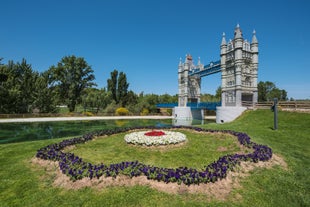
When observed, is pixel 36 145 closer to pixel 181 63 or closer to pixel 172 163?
pixel 172 163

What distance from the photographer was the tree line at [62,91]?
32.5 metres

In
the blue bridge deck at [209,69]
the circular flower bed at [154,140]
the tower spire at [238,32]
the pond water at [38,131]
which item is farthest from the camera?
the blue bridge deck at [209,69]

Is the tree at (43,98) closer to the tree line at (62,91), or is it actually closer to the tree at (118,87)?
the tree line at (62,91)

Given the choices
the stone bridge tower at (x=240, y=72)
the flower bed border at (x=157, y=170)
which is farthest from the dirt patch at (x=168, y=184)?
the stone bridge tower at (x=240, y=72)

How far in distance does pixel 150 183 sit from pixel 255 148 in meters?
5.69

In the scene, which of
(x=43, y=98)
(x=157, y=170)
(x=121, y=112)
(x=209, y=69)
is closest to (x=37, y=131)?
(x=157, y=170)

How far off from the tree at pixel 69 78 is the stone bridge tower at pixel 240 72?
38654 millimetres

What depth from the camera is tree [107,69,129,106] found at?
50.3 m

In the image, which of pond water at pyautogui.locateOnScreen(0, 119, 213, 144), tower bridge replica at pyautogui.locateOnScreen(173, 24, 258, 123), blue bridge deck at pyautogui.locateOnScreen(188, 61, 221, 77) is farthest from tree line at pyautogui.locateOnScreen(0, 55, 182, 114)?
tower bridge replica at pyautogui.locateOnScreen(173, 24, 258, 123)

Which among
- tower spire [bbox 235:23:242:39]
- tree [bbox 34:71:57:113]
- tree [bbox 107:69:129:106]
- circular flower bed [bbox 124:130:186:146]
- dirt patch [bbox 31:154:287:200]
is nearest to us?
dirt patch [bbox 31:154:287:200]

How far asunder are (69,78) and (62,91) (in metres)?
4.12

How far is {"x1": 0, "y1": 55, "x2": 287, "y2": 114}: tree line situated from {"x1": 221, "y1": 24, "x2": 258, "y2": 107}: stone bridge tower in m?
27.3

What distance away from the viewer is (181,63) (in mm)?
41688

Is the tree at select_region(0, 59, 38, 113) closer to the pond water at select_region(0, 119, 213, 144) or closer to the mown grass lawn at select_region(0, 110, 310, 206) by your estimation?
the pond water at select_region(0, 119, 213, 144)
